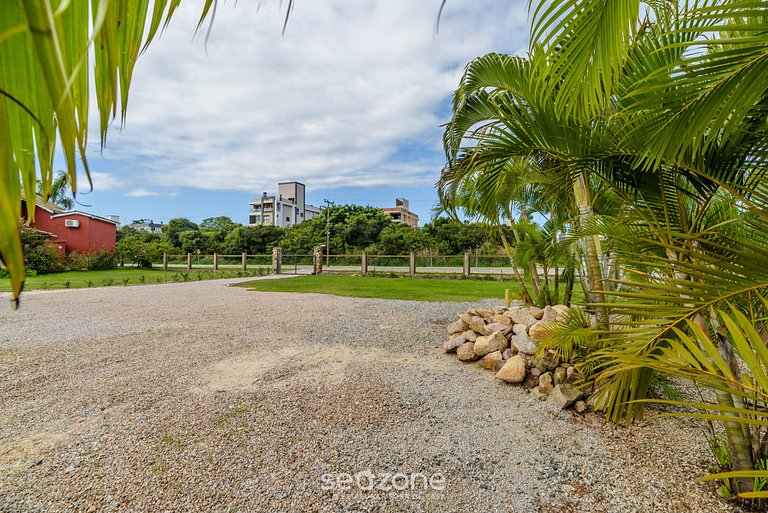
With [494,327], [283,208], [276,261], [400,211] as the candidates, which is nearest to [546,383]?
[494,327]

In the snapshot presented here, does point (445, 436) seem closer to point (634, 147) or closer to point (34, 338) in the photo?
point (634, 147)

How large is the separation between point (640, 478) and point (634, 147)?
1735mm

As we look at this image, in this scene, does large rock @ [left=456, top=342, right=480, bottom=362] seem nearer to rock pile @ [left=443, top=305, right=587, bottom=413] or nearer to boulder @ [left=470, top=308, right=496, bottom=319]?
rock pile @ [left=443, top=305, right=587, bottom=413]

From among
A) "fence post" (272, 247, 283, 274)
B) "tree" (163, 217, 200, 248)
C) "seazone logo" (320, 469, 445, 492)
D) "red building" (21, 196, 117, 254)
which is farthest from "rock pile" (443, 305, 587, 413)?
"tree" (163, 217, 200, 248)

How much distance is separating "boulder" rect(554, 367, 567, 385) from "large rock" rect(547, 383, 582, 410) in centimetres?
15

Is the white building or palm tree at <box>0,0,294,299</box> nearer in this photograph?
palm tree at <box>0,0,294,299</box>

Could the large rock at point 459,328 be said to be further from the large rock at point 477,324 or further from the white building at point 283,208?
the white building at point 283,208

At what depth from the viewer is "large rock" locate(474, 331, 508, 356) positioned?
3.62 metres

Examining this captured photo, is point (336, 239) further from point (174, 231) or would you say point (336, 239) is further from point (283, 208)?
point (283, 208)

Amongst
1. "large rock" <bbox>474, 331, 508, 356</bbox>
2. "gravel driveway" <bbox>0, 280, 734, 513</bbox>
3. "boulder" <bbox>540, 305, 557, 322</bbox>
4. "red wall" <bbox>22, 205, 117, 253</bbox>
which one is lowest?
"gravel driveway" <bbox>0, 280, 734, 513</bbox>

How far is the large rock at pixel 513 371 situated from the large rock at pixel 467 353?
0.52 m

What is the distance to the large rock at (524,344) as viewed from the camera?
330cm

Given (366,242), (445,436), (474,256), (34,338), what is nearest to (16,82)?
(445,436)

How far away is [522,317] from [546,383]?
42.9 inches
